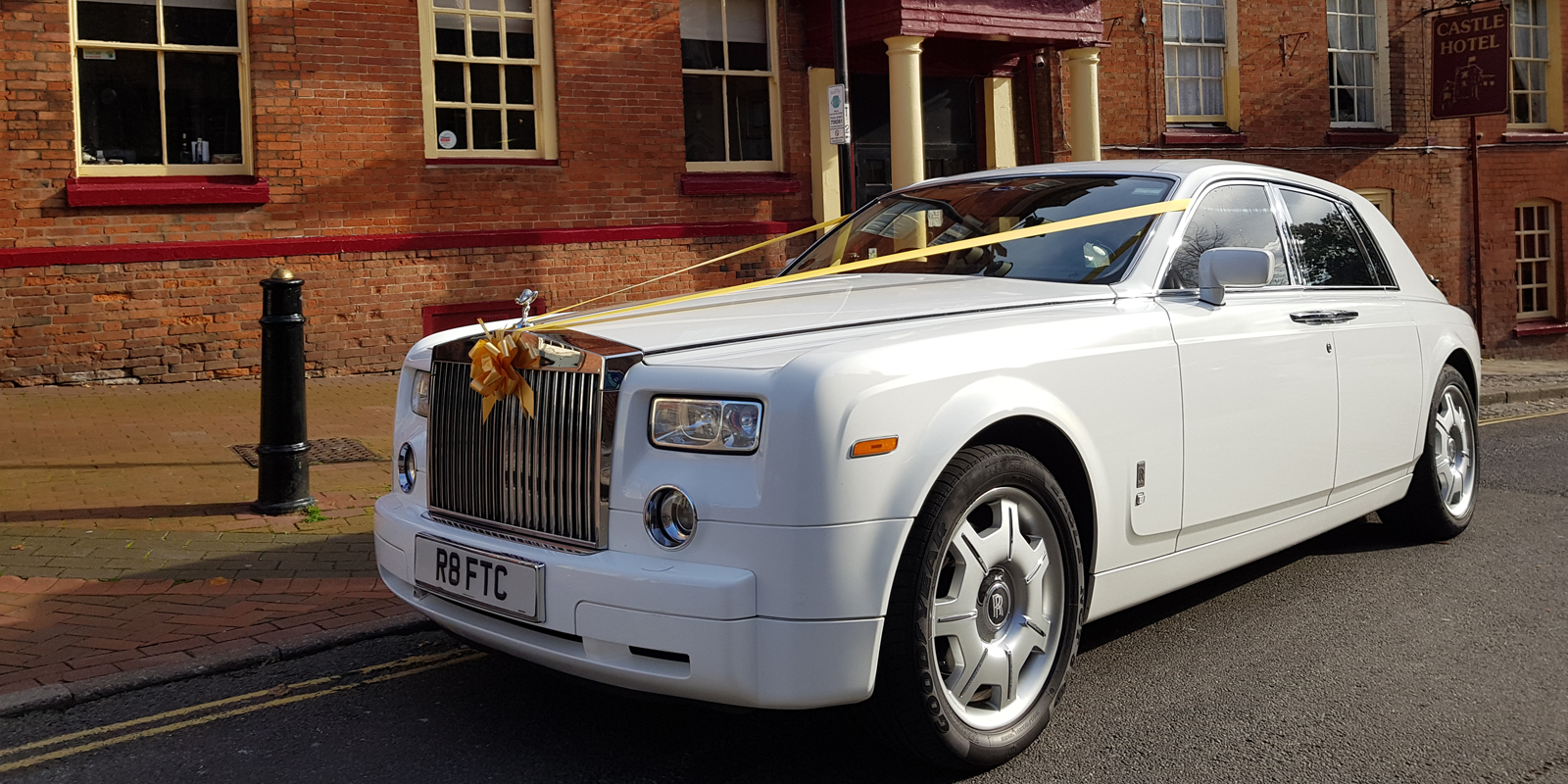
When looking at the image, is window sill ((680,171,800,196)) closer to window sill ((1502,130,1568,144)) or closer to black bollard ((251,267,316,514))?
black bollard ((251,267,316,514))

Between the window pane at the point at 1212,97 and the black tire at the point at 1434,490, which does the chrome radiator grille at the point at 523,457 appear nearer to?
the black tire at the point at 1434,490

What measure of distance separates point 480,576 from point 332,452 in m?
5.49

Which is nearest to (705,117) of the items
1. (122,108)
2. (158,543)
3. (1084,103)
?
(1084,103)

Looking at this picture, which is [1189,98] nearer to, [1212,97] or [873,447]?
[1212,97]

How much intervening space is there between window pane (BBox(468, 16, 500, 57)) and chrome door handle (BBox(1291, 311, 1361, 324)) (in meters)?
9.52

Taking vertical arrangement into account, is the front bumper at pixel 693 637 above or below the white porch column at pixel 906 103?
below

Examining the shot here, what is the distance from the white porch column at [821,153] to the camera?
14.5m

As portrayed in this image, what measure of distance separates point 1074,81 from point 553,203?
22.0ft

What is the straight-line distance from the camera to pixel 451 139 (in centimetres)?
1266

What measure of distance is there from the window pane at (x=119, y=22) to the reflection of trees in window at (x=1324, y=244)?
9817 mm

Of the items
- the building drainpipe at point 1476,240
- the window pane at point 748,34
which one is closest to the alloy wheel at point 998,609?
the window pane at point 748,34

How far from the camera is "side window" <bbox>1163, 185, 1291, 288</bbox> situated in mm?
4598

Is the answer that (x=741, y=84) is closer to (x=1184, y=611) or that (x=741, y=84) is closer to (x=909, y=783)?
(x=1184, y=611)

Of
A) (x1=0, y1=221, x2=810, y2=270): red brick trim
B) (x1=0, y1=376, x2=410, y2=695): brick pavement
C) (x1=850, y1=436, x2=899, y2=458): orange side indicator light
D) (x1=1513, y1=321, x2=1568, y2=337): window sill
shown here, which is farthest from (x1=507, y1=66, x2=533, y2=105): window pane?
(x1=1513, y1=321, x2=1568, y2=337): window sill
